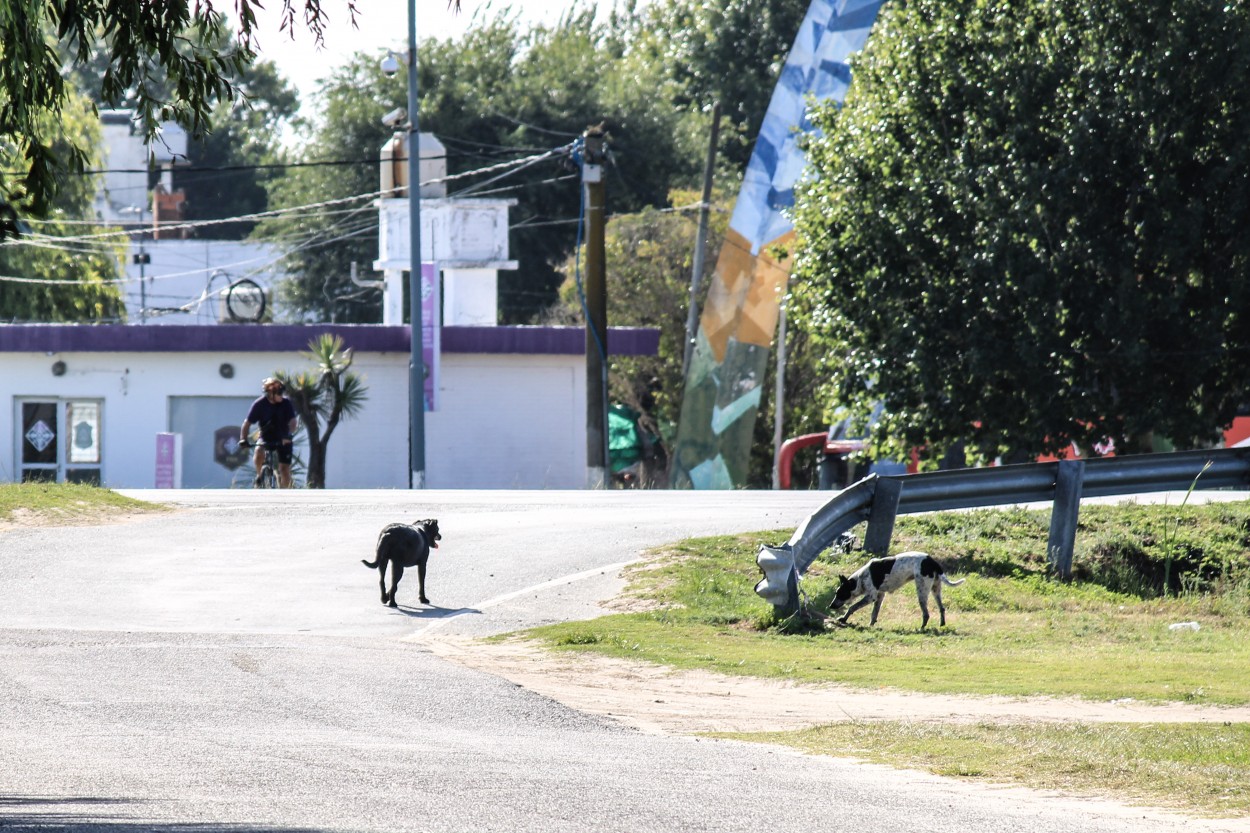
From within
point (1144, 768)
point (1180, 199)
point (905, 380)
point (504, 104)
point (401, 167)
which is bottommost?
point (1144, 768)

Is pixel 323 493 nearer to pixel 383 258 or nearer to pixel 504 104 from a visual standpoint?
pixel 383 258

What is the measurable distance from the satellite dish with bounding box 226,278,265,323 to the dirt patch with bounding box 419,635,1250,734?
30119 millimetres

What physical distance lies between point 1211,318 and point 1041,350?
7.37 ft

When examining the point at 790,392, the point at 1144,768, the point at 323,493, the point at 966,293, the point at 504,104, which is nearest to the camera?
the point at 1144,768

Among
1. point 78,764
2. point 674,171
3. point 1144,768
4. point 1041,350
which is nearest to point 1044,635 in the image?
point 1144,768

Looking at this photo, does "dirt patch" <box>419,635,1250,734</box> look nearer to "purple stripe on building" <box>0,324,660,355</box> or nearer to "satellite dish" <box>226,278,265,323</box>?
"purple stripe on building" <box>0,324,660,355</box>

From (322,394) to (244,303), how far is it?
7958 millimetres

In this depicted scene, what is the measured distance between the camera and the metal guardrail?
1542 cm

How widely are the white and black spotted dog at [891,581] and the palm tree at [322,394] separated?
20137 millimetres

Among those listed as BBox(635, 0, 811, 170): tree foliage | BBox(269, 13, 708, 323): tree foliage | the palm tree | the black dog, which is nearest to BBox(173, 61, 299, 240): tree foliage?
BBox(269, 13, 708, 323): tree foliage

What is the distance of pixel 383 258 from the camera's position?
40.3 metres

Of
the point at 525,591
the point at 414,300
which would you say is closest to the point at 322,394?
the point at 414,300

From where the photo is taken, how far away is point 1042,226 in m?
23.0

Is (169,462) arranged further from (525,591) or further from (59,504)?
(525,591)
